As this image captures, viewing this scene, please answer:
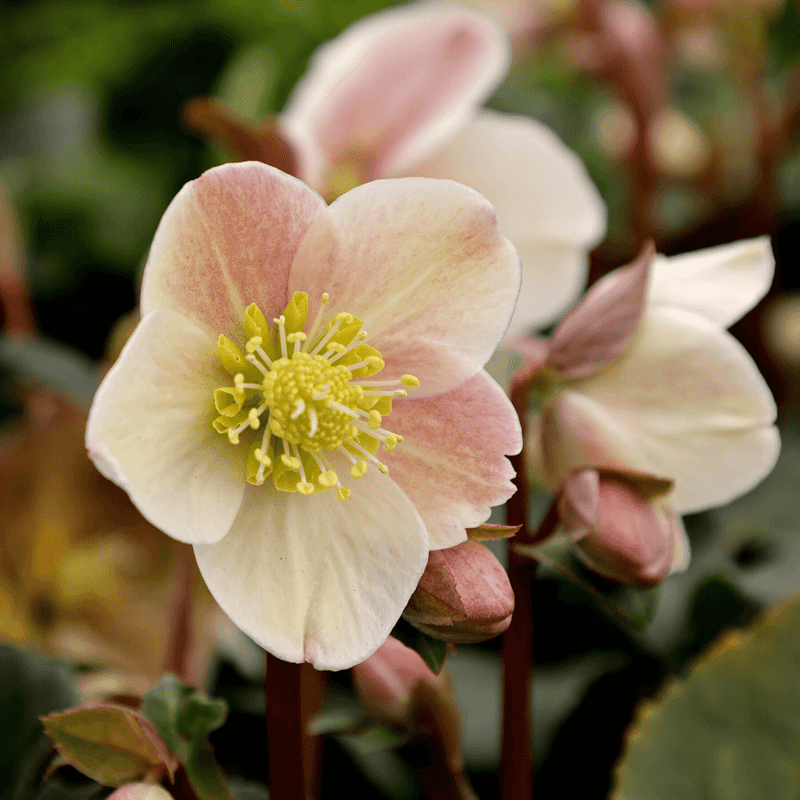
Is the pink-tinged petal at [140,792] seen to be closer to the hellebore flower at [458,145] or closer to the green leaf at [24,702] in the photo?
the green leaf at [24,702]

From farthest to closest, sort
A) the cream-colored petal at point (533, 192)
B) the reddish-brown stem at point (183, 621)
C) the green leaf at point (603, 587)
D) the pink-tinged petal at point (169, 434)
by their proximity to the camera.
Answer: the cream-colored petal at point (533, 192), the reddish-brown stem at point (183, 621), the green leaf at point (603, 587), the pink-tinged petal at point (169, 434)

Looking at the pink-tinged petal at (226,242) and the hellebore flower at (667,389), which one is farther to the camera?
the hellebore flower at (667,389)

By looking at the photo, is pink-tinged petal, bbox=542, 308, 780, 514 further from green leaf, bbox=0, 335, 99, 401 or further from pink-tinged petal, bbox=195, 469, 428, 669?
green leaf, bbox=0, 335, 99, 401

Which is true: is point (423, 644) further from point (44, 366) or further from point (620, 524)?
point (44, 366)

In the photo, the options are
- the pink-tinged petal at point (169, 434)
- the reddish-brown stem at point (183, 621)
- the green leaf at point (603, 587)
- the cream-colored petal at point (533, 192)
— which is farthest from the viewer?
the cream-colored petal at point (533, 192)

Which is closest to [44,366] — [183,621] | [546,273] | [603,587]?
[183,621]

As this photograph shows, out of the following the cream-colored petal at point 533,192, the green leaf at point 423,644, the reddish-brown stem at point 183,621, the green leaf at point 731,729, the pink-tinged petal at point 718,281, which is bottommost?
the green leaf at point 731,729

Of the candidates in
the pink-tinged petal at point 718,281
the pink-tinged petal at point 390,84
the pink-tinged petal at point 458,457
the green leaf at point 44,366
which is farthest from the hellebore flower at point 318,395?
the green leaf at point 44,366
